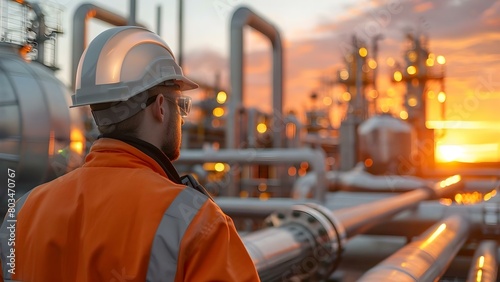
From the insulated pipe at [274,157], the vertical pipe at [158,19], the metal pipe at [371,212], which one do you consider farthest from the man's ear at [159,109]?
the vertical pipe at [158,19]

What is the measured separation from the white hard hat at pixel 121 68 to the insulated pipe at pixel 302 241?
172 cm

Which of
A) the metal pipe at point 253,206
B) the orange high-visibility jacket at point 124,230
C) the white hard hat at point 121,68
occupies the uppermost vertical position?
the white hard hat at point 121,68

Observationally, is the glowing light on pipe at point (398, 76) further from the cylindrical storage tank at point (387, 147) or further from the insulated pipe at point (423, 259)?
the insulated pipe at point (423, 259)

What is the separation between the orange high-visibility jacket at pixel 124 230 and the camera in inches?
45.1

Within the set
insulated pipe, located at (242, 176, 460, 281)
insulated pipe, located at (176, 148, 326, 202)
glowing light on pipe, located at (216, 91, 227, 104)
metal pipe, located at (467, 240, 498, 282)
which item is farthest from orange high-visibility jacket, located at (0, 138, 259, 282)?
glowing light on pipe, located at (216, 91, 227, 104)

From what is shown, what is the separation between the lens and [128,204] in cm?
120

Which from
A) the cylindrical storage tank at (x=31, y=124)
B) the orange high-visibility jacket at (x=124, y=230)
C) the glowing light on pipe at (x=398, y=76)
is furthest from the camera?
the glowing light on pipe at (x=398, y=76)

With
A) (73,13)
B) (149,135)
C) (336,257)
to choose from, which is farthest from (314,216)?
(73,13)

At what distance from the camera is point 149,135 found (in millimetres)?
1357

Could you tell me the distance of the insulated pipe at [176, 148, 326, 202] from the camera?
22.2 ft

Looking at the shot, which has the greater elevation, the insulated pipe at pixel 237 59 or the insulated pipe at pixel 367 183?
the insulated pipe at pixel 237 59

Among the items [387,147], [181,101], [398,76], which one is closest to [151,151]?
[181,101]

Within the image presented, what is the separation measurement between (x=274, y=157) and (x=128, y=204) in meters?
6.03

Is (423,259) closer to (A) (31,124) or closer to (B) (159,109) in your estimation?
(B) (159,109)
